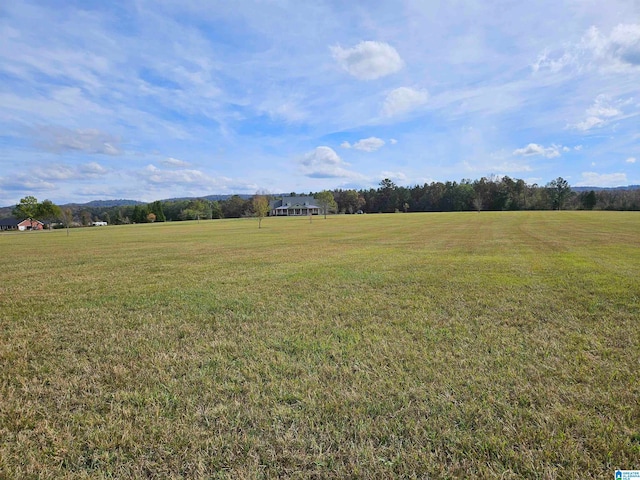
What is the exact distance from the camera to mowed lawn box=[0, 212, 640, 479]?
8.47 ft

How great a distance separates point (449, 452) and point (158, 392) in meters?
3.00

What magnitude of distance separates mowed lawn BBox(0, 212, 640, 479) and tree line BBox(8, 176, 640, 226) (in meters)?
70.0

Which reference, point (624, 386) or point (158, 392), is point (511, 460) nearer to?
→ point (624, 386)

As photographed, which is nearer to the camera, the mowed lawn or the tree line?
the mowed lawn

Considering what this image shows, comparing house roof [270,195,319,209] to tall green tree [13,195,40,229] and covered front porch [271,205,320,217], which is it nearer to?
covered front porch [271,205,320,217]

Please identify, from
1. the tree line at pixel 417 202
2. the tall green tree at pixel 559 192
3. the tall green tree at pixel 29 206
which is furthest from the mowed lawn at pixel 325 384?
the tall green tree at pixel 559 192

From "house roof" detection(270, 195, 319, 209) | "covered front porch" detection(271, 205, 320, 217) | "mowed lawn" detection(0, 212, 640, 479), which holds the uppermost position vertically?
"house roof" detection(270, 195, 319, 209)

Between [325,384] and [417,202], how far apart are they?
111571 mm

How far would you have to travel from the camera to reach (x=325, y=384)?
3.63 metres

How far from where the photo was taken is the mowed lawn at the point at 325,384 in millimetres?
2582

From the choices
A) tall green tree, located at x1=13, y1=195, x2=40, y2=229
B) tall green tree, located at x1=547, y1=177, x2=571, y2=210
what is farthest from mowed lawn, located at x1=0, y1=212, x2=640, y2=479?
tall green tree, located at x1=547, y1=177, x2=571, y2=210

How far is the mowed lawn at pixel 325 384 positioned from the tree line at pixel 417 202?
7002 cm

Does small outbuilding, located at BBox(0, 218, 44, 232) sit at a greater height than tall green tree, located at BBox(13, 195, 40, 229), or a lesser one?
lesser

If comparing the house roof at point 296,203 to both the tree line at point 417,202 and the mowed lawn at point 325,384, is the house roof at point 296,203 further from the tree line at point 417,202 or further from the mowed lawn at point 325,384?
the mowed lawn at point 325,384
